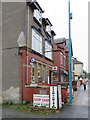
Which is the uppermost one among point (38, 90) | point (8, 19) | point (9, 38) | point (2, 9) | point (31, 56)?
point (2, 9)

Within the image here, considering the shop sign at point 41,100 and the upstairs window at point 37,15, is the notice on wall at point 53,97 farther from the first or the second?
the upstairs window at point 37,15

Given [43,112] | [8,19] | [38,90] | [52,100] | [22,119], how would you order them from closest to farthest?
[22,119], [43,112], [52,100], [38,90], [8,19]

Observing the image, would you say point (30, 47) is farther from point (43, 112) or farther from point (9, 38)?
point (43, 112)

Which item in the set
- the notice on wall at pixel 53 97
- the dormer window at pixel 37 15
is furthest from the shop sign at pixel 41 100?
the dormer window at pixel 37 15

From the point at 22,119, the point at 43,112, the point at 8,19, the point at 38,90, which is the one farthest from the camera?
the point at 8,19

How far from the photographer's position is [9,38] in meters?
11.7

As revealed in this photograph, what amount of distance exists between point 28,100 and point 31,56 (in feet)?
12.0

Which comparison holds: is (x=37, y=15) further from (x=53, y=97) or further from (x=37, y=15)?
(x=53, y=97)

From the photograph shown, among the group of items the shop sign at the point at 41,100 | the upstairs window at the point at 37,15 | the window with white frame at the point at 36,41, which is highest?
the upstairs window at the point at 37,15

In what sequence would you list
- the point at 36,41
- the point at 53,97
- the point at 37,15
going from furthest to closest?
the point at 37,15
the point at 36,41
the point at 53,97

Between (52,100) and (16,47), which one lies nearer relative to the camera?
(52,100)

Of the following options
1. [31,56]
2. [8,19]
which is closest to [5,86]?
[31,56]

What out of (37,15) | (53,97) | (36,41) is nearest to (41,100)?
(53,97)

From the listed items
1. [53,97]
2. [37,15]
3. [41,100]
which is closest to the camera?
[53,97]
